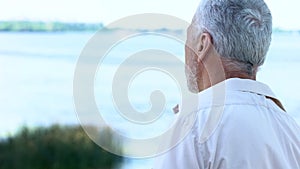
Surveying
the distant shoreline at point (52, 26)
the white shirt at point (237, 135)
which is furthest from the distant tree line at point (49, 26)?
the white shirt at point (237, 135)

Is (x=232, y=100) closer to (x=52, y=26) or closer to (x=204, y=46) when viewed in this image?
(x=204, y=46)

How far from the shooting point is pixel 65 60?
1541 millimetres

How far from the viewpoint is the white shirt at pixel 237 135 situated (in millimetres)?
892

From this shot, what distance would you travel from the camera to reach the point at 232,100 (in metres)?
0.96

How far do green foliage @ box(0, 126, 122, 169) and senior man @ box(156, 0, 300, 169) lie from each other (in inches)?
20.8

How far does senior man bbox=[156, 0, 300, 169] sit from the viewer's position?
0.90m

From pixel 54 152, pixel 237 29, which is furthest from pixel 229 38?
pixel 54 152

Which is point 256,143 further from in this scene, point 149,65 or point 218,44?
point 149,65

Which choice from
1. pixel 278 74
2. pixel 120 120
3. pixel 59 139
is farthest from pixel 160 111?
pixel 278 74

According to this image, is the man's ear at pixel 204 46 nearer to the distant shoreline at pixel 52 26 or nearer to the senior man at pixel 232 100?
the senior man at pixel 232 100

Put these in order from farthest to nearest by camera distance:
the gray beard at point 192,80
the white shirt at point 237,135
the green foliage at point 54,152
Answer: the green foliage at point 54,152
the gray beard at point 192,80
the white shirt at point 237,135

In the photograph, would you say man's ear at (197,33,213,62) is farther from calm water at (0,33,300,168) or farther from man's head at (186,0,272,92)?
calm water at (0,33,300,168)

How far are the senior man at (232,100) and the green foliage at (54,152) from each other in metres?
0.53

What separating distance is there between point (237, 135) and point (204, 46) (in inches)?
7.4
